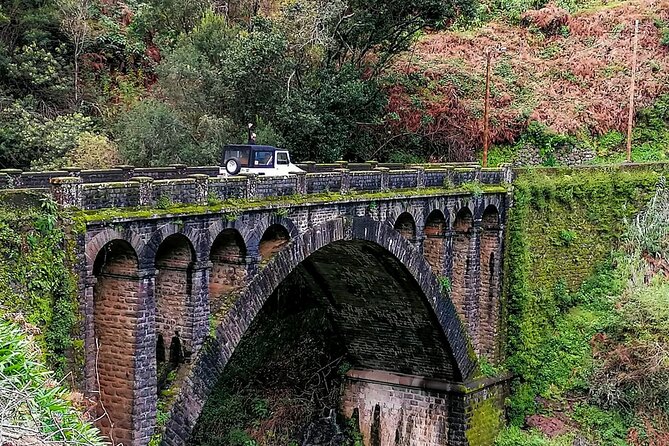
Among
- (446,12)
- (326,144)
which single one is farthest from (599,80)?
(326,144)

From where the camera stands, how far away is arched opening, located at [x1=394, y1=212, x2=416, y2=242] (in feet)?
75.0

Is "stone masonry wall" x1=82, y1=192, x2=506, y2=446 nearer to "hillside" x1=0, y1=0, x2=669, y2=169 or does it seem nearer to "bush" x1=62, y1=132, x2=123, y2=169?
"bush" x1=62, y1=132, x2=123, y2=169

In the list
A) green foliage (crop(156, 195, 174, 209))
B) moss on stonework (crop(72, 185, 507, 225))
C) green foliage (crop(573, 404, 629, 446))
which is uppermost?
green foliage (crop(156, 195, 174, 209))

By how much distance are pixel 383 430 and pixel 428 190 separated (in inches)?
330

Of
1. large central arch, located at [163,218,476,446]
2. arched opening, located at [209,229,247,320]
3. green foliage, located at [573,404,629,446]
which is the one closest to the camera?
large central arch, located at [163,218,476,446]

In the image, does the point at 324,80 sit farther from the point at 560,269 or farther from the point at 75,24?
the point at 75,24

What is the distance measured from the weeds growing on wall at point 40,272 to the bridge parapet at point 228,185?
0.45 m

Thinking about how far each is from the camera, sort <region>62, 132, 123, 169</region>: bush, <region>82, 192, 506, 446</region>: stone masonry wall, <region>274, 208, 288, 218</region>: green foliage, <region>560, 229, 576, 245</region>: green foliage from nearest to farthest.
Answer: <region>82, 192, 506, 446</region>: stone masonry wall
<region>274, 208, 288, 218</region>: green foliage
<region>560, 229, 576, 245</region>: green foliage
<region>62, 132, 123, 169</region>: bush

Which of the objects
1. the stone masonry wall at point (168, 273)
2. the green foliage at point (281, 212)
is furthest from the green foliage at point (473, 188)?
the green foliage at point (281, 212)

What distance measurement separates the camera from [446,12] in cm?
3428

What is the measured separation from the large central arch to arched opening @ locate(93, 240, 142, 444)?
108 cm

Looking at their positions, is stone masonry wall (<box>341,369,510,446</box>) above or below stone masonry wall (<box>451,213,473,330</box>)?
below

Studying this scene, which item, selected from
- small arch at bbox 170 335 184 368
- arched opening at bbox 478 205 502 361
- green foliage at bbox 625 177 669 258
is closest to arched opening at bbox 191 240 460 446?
arched opening at bbox 478 205 502 361

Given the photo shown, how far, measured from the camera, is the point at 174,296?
15734 mm
